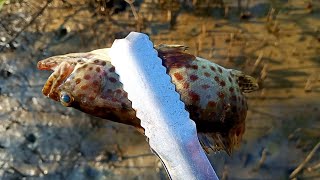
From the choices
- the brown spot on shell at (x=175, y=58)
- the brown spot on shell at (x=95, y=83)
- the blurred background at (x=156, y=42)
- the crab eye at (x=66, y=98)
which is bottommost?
the blurred background at (x=156, y=42)

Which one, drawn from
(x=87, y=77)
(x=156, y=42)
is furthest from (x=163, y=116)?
(x=156, y=42)

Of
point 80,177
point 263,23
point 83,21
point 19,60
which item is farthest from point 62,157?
point 263,23

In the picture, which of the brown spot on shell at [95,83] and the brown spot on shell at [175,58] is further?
the brown spot on shell at [95,83]

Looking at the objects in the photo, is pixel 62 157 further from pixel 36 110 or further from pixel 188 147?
pixel 188 147

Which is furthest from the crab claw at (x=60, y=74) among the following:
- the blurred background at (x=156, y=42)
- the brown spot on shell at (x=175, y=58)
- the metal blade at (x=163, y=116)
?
the blurred background at (x=156, y=42)

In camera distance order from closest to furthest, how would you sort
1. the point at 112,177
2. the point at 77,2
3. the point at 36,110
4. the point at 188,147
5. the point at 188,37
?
the point at 188,147, the point at 112,177, the point at 36,110, the point at 188,37, the point at 77,2

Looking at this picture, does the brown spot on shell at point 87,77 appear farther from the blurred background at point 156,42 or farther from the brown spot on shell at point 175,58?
the blurred background at point 156,42

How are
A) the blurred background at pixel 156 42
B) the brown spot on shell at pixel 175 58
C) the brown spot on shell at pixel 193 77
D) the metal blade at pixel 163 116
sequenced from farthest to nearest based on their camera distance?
the blurred background at pixel 156 42 → the brown spot on shell at pixel 193 77 → the brown spot on shell at pixel 175 58 → the metal blade at pixel 163 116

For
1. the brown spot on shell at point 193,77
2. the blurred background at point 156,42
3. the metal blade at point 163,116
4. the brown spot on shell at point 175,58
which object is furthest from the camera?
the blurred background at point 156,42

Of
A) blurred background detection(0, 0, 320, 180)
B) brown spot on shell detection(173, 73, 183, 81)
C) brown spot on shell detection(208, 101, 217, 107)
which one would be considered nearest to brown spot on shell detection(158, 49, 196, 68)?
brown spot on shell detection(173, 73, 183, 81)
